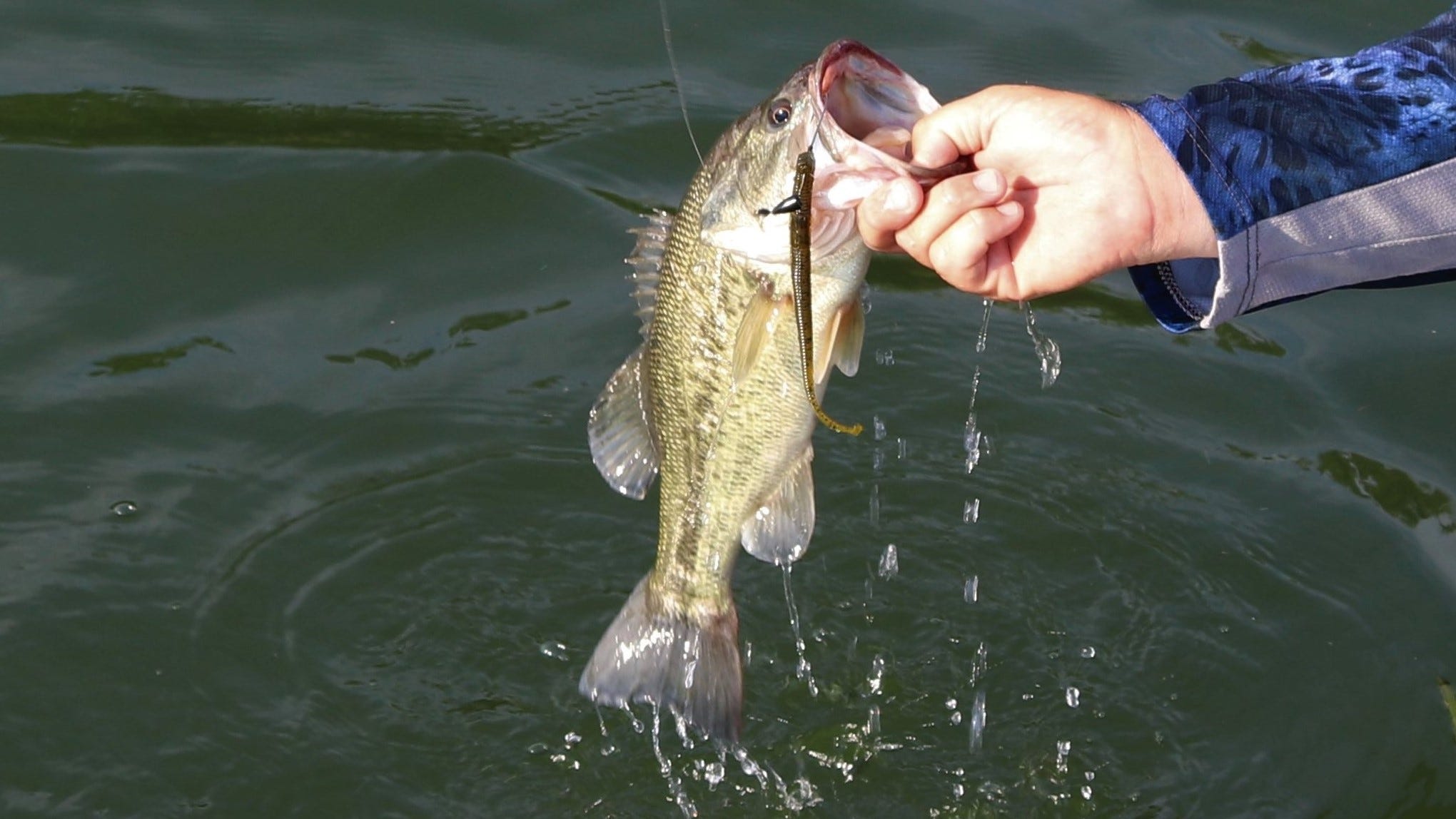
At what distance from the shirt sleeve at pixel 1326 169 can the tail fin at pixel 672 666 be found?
1329 millimetres

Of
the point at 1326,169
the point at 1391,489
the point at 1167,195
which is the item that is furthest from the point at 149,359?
the point at 1391,489

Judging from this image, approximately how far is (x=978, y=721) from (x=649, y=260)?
4.77 feet

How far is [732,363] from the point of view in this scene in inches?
125

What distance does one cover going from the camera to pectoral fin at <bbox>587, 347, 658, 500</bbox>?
11.5ft

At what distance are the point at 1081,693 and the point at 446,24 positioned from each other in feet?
12.1

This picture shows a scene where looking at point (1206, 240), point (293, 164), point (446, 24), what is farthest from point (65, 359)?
point (1206, 240)

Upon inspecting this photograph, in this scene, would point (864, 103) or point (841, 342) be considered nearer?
point (864, 103)

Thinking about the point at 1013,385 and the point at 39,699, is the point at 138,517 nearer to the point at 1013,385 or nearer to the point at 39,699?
the point at 39,699

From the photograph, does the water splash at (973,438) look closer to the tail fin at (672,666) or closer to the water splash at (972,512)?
the water splash at (972,512)

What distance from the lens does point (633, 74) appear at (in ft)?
20.2

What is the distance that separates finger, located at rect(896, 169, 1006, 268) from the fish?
6cm

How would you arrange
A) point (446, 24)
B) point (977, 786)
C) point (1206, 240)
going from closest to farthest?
1. point (1206, 240)
2. point (977, 786)
3. point (446, 24)

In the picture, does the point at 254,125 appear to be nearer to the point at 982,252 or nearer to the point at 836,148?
the point at 836,148

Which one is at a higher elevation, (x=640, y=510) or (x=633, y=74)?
(x=633, y=74)
